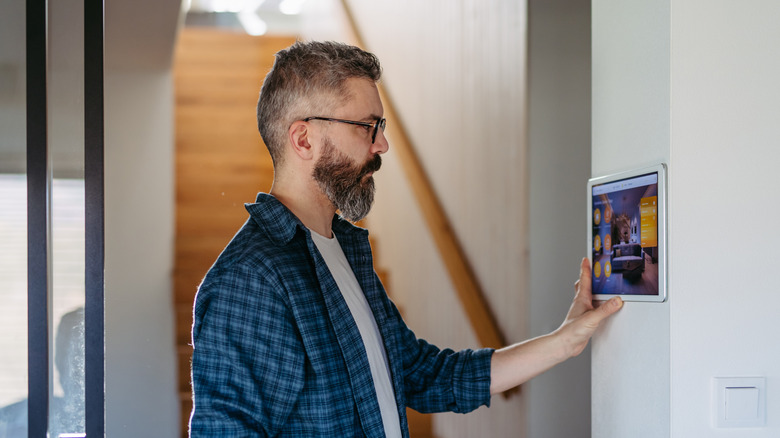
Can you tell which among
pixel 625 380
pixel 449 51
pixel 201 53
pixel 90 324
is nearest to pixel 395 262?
pixel 449 51

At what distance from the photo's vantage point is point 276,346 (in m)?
1.32

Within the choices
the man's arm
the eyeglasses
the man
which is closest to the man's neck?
the man

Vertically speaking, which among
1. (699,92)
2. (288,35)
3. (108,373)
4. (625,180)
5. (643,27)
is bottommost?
(108,373)

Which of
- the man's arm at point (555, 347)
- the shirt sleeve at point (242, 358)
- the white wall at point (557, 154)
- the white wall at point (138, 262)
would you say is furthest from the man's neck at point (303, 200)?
the white wall at point (557, 154)

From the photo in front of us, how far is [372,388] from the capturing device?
1.43 meters

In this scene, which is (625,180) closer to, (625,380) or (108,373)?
(625,380)

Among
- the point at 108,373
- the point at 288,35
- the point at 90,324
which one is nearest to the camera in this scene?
the point at 90,324

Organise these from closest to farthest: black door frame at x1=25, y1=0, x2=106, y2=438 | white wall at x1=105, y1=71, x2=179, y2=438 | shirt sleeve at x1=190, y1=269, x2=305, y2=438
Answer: shirt sleeve at x1=190, y1=269, x2=305, y2=438
black door frame at x1=25, y1=0, x2=106, y2=438
white wall at x1=105, y1=71, x2=179, y2=438

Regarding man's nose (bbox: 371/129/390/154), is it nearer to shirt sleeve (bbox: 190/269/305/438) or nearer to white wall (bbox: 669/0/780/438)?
shirt sleeve (bbox: 190/269/305/438)

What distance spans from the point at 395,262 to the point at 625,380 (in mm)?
2971

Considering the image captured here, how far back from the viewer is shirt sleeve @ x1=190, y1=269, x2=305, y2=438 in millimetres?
1247

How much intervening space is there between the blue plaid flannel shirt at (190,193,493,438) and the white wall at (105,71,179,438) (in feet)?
4.37

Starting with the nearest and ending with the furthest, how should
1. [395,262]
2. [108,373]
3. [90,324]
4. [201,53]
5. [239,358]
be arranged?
[239,358] → [90,324] → [108,373] → [201,53] → [395,262]

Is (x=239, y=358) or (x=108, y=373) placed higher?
(x=239, y=358)
